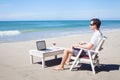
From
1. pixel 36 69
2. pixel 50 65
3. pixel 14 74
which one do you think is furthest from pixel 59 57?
pixel 14 74

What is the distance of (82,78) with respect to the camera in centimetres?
563

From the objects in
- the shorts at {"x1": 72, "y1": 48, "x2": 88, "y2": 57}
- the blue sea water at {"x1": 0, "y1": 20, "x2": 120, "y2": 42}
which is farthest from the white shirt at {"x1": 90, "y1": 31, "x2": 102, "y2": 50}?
the blue sea water at {"x1": 0, "y1": 20, "x2": 120, "y2": 42}

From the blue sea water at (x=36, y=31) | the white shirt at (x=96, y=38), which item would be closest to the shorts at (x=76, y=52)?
the white shirt at (x=96, y=38)

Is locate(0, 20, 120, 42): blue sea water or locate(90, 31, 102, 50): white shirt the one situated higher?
locate(90, 31, 102, 50): white shirt

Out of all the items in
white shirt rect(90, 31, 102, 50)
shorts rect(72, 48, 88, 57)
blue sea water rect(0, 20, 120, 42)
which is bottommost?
blue sea water rect(0, 20, 120, 42)

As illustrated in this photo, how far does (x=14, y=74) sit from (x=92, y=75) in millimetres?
2056

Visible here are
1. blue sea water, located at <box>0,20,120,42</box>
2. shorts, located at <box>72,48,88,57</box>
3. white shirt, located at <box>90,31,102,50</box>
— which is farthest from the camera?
blue sea water, located at <box>0,20,120,42</box>

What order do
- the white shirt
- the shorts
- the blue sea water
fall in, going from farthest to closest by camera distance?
1. the blue sea water
2. the shorts
3. the white shirt

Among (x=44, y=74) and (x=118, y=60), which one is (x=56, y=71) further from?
(x=118, y=60)

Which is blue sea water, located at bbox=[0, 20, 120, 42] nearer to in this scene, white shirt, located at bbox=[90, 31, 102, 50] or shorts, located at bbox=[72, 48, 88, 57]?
shorts, located at bbox=[72, 48, 88, 57]

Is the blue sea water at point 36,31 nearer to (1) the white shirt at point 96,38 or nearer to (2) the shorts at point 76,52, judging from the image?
(2) the shorts at point 76,52

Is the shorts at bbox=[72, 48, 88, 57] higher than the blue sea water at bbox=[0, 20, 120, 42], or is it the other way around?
the shorts at bbox=[72, 48, 88, 57]

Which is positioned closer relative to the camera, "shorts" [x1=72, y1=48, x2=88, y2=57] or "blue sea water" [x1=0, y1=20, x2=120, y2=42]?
"shorts" [x1=72, y1=48, x2=88, y2=57]

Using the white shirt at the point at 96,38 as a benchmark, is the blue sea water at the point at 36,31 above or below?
below
